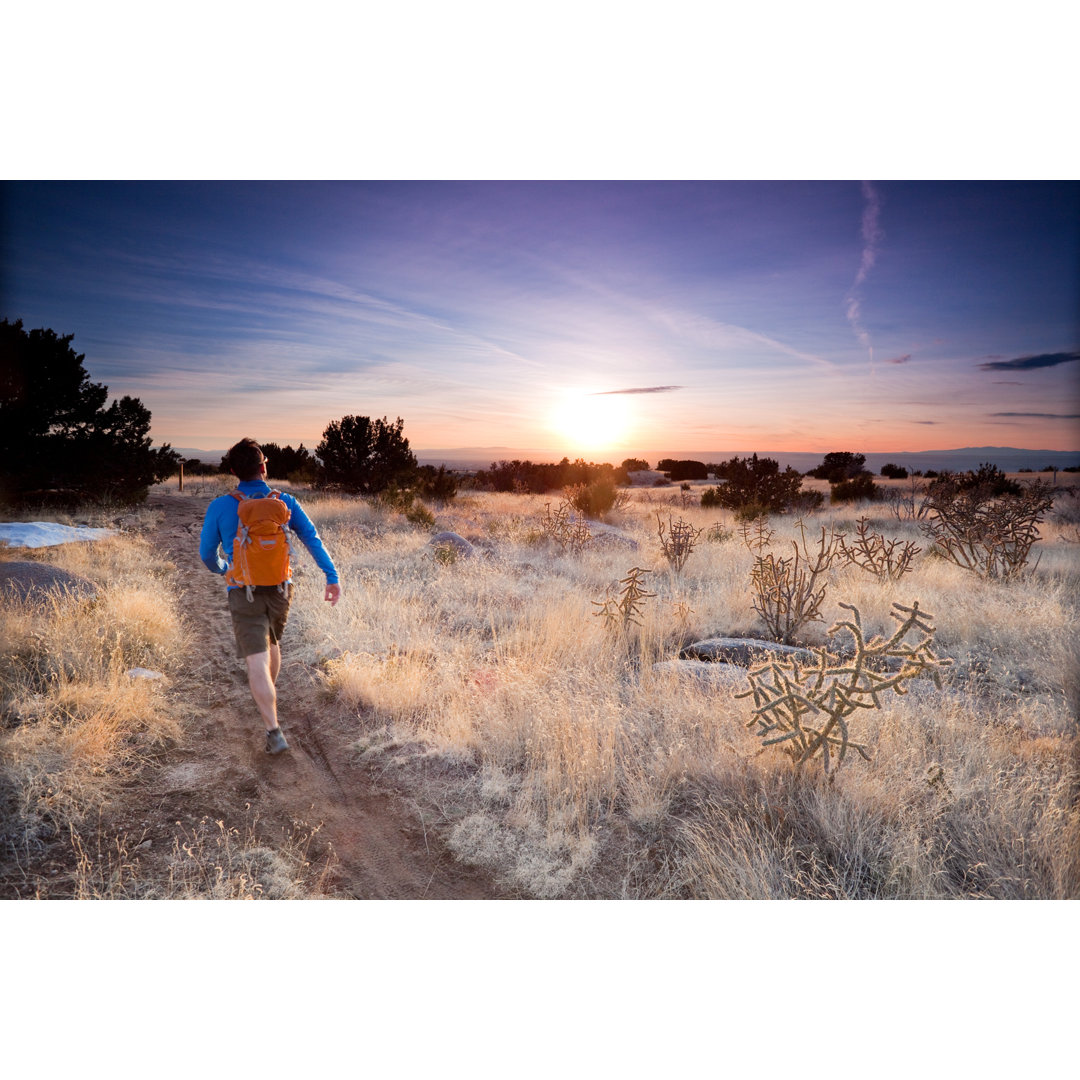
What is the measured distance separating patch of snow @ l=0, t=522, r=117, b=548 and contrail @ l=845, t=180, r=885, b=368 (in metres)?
7.39

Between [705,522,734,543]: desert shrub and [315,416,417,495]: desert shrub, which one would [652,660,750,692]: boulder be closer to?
[315,416,417,495]: desert shrub

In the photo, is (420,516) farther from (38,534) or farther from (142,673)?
(142,673)

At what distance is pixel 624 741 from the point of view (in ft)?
11.4

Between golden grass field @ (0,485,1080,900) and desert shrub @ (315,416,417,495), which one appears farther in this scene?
desert shrub @ (315,416,417,495)

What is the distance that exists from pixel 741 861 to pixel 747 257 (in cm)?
373

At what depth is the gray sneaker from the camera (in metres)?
3.39

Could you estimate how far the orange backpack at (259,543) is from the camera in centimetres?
311

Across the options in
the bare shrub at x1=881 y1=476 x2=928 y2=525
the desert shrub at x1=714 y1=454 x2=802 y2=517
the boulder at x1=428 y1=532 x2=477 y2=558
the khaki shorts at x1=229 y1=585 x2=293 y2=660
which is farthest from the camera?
the desert shrub at x1=714 y1=454 x2=802 y2=517

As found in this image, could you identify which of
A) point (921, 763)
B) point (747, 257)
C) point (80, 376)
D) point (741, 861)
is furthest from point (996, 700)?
point (80, 376)

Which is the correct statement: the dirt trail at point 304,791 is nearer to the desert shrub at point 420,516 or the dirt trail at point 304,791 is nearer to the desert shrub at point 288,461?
→ the desert shrub at point 288,461

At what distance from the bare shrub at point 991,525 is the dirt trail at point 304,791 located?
6.85 m

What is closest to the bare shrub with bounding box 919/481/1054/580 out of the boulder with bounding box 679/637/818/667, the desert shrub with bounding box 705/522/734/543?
the desert shrub with bounding box 705/522/734/543

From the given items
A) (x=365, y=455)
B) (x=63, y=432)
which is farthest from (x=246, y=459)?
(x=365, y=455)

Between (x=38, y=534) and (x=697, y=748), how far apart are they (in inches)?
255
